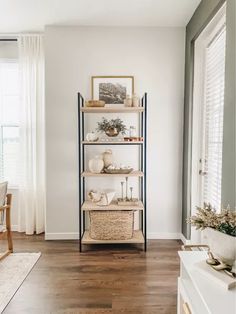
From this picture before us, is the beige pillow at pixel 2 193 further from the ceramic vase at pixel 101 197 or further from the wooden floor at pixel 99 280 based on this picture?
the ceramic vase at pixel 101 197

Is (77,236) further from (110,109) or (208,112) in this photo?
(208,112)

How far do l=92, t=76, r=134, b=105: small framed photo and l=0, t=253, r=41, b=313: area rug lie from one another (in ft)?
6.46

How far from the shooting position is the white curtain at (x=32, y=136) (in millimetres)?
3723

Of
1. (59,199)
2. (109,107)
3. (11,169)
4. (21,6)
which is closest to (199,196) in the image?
(109,107)

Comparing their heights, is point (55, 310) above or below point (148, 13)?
below

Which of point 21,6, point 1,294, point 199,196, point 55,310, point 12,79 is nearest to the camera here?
point 55,310

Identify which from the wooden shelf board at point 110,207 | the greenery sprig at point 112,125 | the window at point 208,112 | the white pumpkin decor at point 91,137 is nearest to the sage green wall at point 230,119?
the window at point 208,112

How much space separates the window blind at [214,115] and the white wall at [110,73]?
1.89ft

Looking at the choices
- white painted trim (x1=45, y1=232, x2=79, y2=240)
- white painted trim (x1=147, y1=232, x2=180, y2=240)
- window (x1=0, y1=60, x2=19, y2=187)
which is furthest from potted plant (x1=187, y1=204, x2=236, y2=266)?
window (x1=0, y1=60, x2=19, y2=187)

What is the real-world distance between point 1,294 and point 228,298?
6.04 feet

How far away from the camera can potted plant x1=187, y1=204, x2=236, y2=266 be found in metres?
1.34

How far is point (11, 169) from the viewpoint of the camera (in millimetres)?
3990

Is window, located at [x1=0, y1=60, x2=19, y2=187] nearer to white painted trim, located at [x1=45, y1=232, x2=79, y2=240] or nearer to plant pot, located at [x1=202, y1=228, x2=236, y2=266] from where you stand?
white painted trim, located at [x1=45, y1=232, x2=79, y2=240]

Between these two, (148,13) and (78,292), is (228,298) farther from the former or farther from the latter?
(148,13)
